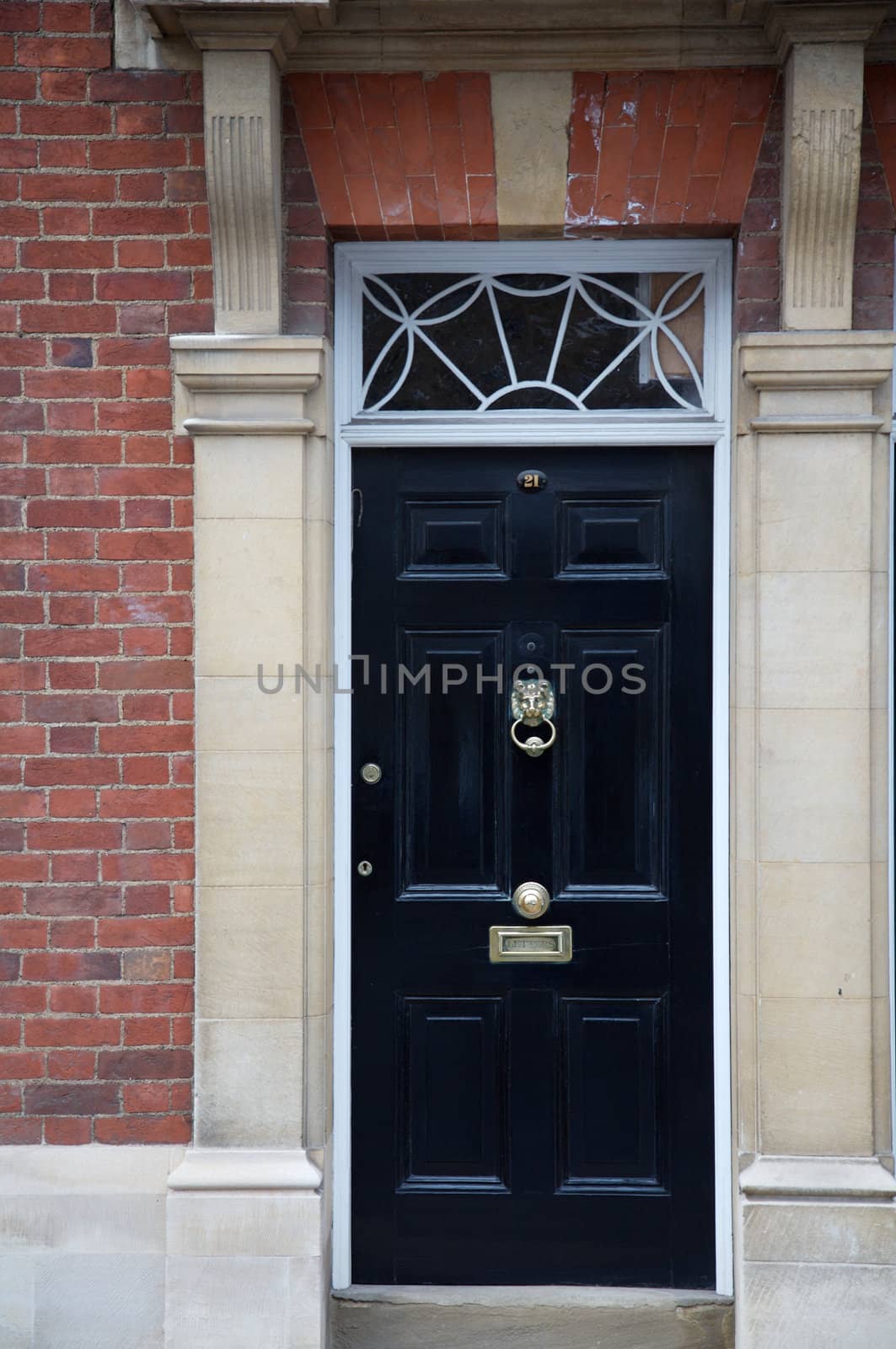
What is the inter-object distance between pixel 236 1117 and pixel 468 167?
2.94m

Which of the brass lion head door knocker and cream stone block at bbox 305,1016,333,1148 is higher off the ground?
the brass lion head door knocker

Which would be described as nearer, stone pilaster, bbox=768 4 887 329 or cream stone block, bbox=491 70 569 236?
stone pilaster, bbox=768 4 887 329

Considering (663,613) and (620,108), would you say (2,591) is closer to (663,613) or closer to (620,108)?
→ (663,613)

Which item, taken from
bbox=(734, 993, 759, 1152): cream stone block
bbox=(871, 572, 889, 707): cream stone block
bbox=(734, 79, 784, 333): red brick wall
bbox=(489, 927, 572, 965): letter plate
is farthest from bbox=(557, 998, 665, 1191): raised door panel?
bbox=(734, 79, 784, 333): red brick wall

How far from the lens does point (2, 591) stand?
11.7 feet

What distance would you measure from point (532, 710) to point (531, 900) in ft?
1.99

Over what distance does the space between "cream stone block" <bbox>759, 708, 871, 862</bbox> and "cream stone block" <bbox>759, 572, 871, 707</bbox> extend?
7 centimetres

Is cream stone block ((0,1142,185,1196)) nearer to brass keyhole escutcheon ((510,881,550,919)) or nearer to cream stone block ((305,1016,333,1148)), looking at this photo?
cream stone block ((305,1016,333,1148))

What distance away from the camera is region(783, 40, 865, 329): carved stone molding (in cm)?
330

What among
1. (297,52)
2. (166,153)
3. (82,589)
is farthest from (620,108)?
(82,589)

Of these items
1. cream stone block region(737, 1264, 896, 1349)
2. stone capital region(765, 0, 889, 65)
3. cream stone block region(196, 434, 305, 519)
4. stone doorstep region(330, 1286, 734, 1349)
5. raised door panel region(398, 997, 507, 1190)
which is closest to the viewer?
stone capital region(765, 0, 889, 65)

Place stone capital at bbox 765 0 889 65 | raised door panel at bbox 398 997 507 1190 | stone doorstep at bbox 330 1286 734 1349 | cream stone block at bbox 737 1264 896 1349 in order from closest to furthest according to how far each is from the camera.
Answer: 1. stone capital at bbox 765 0 889 65
2. cream stone block at bbox 737 1264 896 1349
3. stone doorstep at bbox 330 1286 734 1349
4. raised door panel at bbox 398 997 507 1190

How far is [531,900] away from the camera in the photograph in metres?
3.68

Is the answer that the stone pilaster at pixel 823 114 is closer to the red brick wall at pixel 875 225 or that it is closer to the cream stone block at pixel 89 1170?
the red brick wall at pixel 875 225
